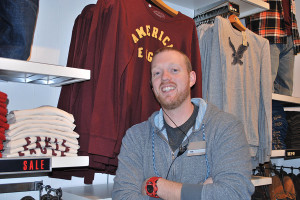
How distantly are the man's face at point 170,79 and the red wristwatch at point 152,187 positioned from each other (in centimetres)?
42

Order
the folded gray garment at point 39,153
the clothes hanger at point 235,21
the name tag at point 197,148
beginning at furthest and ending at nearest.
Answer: the clothes hanger at point 235,21, the name tag at point 197,148, the folded gray garment at point 39,153

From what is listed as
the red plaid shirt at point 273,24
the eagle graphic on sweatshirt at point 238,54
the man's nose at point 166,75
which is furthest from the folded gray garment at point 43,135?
the red plaid shirt at point 273,24

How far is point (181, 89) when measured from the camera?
178cm

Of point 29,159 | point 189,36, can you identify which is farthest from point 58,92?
point 189,36

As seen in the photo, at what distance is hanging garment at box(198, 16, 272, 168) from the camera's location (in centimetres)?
218

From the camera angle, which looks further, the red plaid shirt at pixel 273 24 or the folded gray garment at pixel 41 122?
the red plaid shirt at pixel 273 24

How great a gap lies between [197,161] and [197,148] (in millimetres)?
68

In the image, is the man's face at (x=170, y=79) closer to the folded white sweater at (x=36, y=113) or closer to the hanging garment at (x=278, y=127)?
the folded white sweater at (x=36, y=113)

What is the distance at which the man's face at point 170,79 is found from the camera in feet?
5.79

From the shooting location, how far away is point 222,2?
245cm

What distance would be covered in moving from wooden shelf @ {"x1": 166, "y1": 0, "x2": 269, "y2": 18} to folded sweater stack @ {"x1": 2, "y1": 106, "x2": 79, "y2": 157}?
1404 mm

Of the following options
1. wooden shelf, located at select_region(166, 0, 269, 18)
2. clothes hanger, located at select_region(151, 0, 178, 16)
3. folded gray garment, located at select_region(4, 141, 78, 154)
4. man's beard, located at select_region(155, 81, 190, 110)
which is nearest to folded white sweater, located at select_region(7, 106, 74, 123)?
folded gray garment, located at select_region(4, 141, 78, 154)

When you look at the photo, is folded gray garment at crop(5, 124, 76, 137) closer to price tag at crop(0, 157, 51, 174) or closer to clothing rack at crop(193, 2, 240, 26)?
price tag at crop(0, 157, 51, 174)

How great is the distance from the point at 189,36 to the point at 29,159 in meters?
1.29
